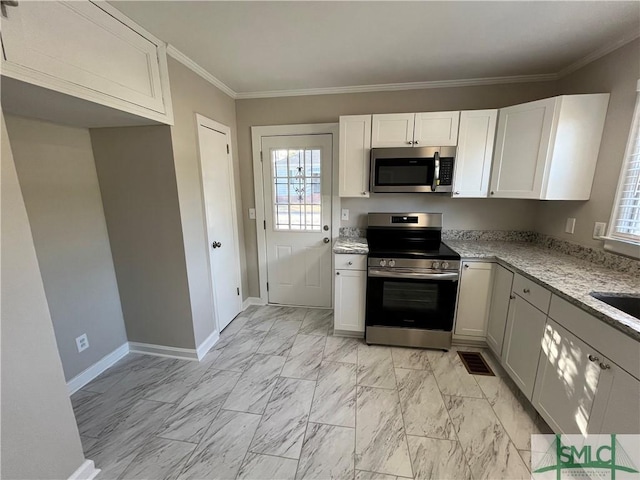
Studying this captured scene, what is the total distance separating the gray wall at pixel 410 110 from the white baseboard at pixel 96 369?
2072mm

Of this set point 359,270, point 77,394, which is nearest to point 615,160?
point 359,270

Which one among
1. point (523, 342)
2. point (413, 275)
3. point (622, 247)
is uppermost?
point (622, 247)

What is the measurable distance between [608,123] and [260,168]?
3046 mm

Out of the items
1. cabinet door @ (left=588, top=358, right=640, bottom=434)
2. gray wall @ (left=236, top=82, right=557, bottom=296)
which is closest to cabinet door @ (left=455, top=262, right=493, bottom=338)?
gray wall @ (left=236, top=82, right=557, bottom=296)

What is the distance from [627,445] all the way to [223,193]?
3.17m

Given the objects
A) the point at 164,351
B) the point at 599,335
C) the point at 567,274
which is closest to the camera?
the point at 599,335

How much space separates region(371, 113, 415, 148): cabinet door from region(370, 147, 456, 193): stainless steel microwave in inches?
3.3

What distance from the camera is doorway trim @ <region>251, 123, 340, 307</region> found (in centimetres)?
280

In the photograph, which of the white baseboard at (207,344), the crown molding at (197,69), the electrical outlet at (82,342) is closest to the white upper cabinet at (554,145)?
the crown molding at (197,69)

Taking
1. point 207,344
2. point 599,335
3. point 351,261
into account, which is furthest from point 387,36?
point 207,344

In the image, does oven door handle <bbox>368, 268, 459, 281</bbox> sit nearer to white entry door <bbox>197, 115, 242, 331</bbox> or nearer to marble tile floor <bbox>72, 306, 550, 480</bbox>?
marble tile floor <bbox>72, 306, 550, 480</bbox>

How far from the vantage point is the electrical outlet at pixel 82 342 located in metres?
2.01

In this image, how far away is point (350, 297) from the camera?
2520 mm

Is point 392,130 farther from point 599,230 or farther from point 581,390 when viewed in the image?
point 581,390
